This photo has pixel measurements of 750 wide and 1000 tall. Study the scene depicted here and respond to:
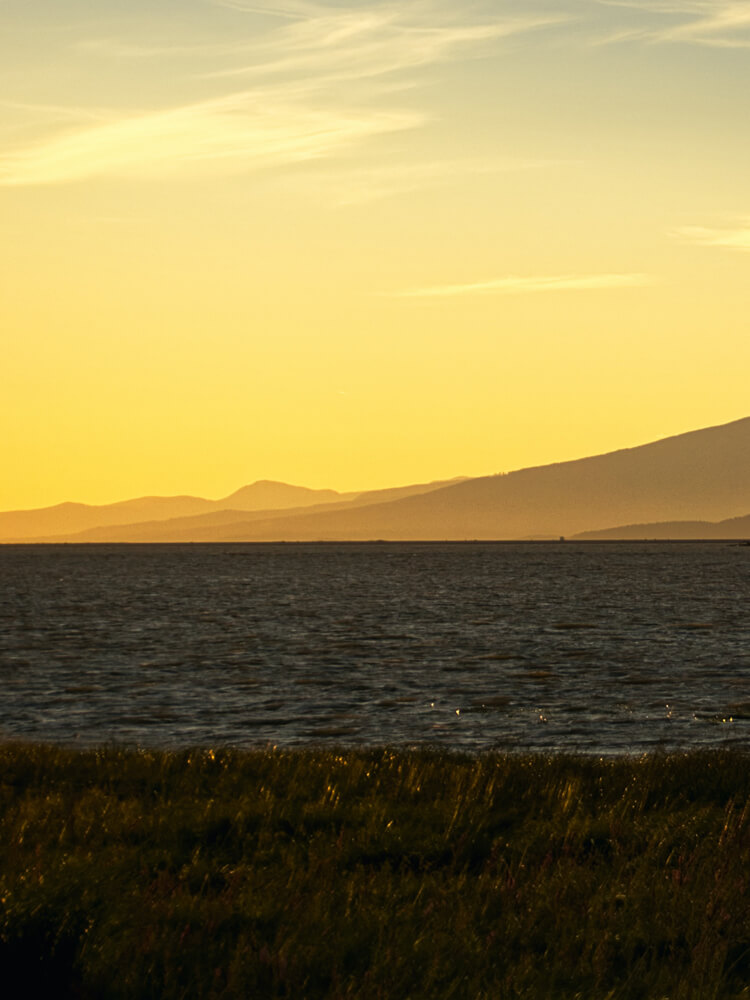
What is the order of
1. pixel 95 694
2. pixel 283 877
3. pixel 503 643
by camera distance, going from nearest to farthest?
1. pixel 283 877
2. pixel 95 694
3. pixel 503 643

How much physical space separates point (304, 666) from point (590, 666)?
11814 millimetres

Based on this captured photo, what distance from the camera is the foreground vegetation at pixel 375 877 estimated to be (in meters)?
10.4

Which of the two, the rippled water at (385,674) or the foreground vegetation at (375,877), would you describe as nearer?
the foreground vegetation at (375,877)

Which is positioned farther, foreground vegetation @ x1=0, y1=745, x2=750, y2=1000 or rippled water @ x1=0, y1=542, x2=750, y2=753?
rippled water @ x1=0, y1=542, x2=750, y2=753

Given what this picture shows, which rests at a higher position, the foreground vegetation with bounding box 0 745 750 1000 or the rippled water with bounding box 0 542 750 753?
the foreground vegetation with bounding box 0 745 750 1000

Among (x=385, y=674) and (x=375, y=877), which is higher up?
(x=375, y=877)

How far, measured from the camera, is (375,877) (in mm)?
14039

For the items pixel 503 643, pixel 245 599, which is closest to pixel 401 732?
pixel 503 643

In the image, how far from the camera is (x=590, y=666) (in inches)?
1980

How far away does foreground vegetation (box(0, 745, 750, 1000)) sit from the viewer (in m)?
10.4

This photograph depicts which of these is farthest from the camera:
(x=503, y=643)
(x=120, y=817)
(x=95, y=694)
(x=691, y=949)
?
(x=503, y=643)

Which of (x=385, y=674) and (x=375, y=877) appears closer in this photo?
(x=375, y=877)

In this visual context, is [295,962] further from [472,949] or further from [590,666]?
[590,666]

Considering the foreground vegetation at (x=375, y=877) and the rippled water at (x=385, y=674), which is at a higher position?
the foreground vegetation at (x=375, y=877)
